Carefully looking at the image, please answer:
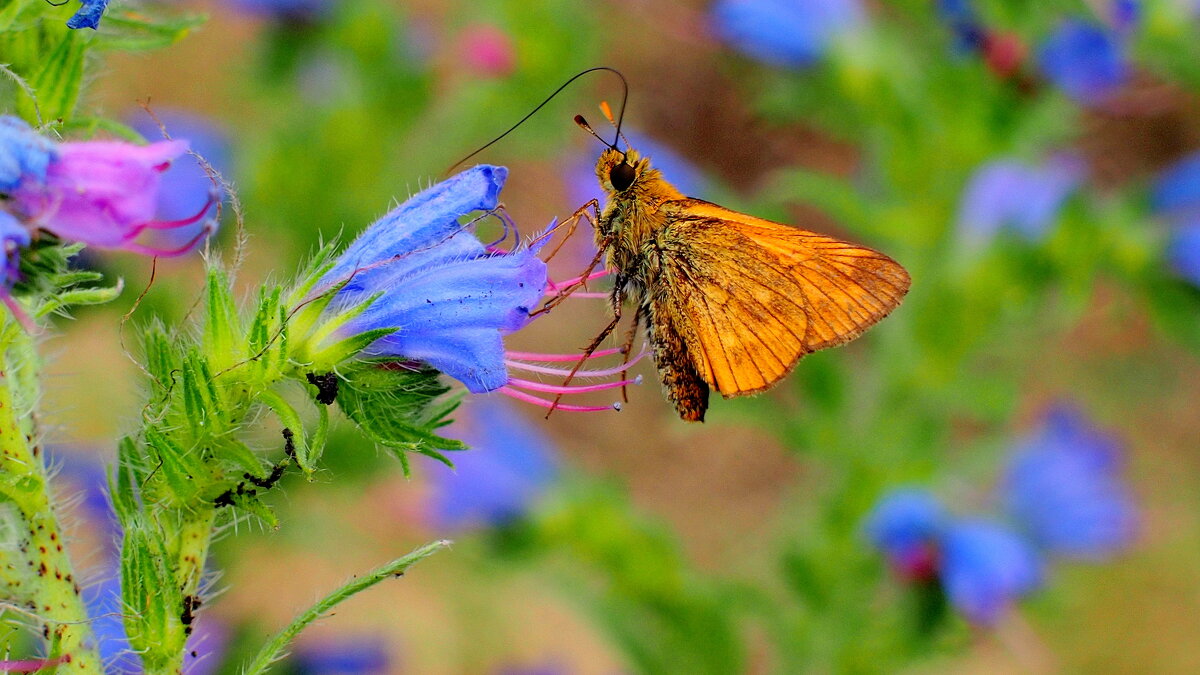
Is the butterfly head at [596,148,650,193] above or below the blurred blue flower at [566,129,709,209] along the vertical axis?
below

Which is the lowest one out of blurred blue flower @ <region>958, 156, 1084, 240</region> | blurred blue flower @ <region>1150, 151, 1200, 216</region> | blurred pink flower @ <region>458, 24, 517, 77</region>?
blurred pink flower @ <region>458, 24, 517, 77</region>

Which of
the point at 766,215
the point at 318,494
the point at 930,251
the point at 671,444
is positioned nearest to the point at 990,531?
the point at 930,251

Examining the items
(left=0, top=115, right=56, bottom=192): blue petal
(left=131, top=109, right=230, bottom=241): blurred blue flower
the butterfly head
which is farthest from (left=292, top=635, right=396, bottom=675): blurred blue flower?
(left=0, top=115, right=56, bottom=192): blue petal

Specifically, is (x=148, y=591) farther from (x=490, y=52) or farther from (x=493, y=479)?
(x=490, y=52)

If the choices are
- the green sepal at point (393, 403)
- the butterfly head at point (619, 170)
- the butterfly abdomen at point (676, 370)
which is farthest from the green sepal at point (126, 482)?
the butterfly head at point (619, 170)

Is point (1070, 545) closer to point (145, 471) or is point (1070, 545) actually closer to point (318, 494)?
point (318, 494)

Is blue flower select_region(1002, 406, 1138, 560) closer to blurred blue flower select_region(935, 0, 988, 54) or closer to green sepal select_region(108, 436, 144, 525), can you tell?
blurred blue flower select_region(935, 0, 988, 54)
